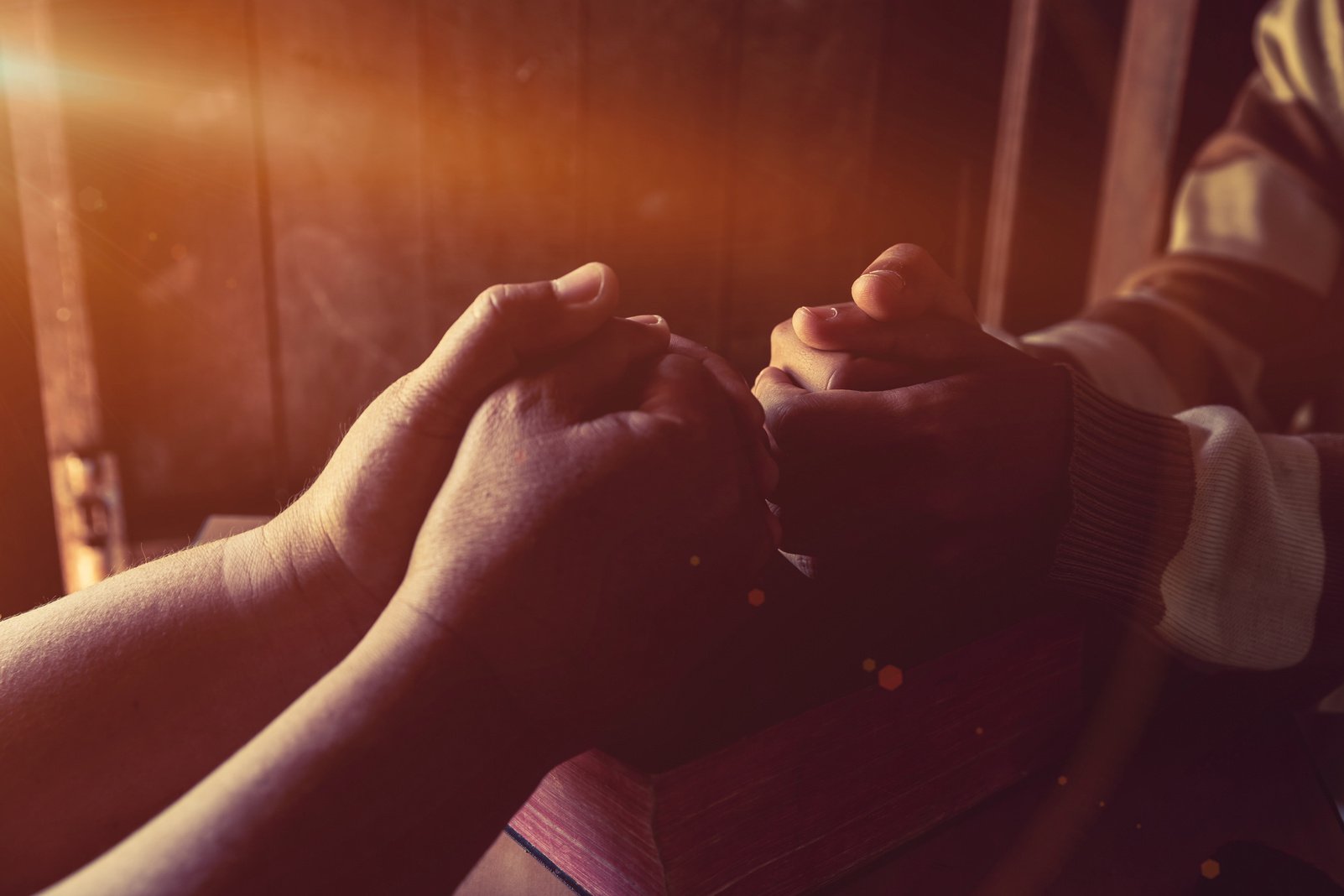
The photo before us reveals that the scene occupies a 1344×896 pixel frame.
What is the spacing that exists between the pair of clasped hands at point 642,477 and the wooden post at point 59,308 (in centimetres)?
93

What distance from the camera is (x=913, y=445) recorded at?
1.49 feet

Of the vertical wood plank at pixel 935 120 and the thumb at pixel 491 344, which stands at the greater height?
the vertical wood plank at pixel 935 120

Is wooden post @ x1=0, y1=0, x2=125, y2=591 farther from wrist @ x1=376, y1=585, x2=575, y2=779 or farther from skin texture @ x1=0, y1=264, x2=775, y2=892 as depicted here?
wrist @ x1=376, y1=585, x2=575, y2=779

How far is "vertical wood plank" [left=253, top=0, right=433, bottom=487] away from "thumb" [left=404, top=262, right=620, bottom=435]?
3.19 feet

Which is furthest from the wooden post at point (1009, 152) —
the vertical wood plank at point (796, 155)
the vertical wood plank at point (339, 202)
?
the vertical wood plank at point (339, 202)

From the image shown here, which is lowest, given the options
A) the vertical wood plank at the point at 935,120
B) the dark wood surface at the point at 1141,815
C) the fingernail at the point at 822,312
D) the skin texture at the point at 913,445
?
the dark wood surface at the point at 1141,815

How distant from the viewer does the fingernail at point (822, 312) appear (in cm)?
49

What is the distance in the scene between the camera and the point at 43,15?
3.68 feet

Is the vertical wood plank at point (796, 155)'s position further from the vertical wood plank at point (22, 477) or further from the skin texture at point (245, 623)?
the skin texture at point (245, 623)

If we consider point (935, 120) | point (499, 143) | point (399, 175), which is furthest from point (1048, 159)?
point (399, 175)

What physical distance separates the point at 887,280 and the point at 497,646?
30cm

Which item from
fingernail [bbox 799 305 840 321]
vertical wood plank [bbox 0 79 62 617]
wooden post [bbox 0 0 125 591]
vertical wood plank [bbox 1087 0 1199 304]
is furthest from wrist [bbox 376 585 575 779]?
vertical wood plank [bbox 1087 0 1199 304]

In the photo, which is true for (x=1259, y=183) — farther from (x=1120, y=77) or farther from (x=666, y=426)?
(x=666, y=426)

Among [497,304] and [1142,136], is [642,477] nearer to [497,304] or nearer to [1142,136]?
[497,304]
